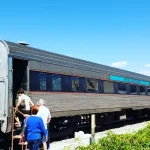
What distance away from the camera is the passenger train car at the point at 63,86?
10367 millimetres

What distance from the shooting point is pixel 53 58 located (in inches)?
525

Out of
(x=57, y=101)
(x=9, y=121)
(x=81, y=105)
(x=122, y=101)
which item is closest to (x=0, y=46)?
(x=9, y=121)

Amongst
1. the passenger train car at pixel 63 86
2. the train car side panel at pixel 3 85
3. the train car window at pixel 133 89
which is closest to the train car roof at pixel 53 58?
the passenger train car at pixel 63 86

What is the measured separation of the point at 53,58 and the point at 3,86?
3.55m

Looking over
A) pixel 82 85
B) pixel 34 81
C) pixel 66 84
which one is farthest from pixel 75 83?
pixel 34 81

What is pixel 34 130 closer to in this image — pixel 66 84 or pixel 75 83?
pixel 66 84

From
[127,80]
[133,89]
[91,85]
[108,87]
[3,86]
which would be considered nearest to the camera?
[3,86]

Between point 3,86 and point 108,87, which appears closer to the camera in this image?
point 3,86

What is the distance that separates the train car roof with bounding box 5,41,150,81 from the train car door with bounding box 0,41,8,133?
237 millimetres

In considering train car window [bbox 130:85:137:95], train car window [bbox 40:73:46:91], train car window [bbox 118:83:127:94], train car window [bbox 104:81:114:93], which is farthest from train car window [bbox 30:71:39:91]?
train car window [bbox 130:85:137:95]

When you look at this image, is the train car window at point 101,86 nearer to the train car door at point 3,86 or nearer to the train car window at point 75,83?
the train car window at point 75,83

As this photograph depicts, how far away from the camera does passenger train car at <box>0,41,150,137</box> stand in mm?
10367

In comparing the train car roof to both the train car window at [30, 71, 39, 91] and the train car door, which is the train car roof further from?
the train car window at [30, 71, 39, 91]

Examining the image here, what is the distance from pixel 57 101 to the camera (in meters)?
13.0
